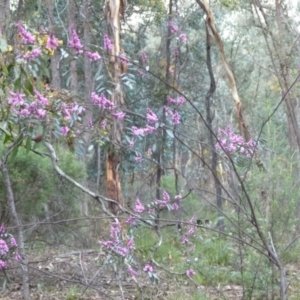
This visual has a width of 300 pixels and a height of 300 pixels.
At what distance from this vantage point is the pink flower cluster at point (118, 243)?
173 inches

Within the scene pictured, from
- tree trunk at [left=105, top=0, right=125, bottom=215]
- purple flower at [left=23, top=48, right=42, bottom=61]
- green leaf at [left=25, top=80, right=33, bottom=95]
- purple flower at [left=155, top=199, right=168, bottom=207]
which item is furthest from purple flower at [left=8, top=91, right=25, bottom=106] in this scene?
purple flower at [left=155, top=199, right=168, bottom=207]

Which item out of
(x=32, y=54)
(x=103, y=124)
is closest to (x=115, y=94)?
(x=103, y=124)

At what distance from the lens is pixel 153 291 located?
530 centimetres

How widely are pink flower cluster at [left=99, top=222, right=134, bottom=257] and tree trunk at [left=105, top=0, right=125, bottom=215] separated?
23.8 inches

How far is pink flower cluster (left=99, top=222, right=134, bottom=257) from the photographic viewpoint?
14.5ft

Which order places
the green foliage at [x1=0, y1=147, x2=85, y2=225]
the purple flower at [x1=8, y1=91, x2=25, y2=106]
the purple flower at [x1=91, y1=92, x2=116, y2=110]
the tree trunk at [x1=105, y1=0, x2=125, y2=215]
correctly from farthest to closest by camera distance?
the green foliage at [x1=0, y1=147, x2=85, y2=225] < the tree trunk at [x1=105, y1=0, x2=125, y2=215] < the purple flower at [x1=91, y1=92, x2=116, y2=110] < the purple flower at [x1=8, y1=91, x2=25, y2=106]

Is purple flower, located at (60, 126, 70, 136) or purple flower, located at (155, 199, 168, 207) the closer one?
purple flower, located at (60, 126, 70, 136)

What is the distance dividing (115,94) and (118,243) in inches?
51.3

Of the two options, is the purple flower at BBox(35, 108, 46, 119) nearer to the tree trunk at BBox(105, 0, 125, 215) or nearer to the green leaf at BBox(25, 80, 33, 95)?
the green leaf at BBox(25, 80, 33, 95)

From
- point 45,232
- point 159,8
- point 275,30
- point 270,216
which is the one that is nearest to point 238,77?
point 275,30

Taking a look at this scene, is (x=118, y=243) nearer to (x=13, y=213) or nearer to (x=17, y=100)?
(x=13, y=213)

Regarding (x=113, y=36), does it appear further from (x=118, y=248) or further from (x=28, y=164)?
(x=118, y=248)

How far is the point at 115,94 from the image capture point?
5141 mm

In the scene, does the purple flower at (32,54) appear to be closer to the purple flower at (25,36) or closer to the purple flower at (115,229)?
the purple flower at (25,36)
